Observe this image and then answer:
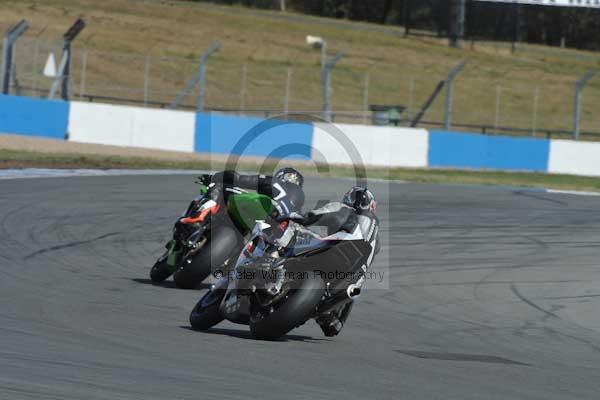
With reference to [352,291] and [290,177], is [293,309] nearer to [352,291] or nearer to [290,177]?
[352,291]

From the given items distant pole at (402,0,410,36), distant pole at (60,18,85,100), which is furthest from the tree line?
distant pole at (60,18,85,100)

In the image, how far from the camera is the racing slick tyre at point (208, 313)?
7.82 meters

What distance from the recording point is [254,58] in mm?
44469

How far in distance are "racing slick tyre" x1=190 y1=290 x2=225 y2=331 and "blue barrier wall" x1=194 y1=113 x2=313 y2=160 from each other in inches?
690

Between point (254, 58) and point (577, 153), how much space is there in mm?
18893

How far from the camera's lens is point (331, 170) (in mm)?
25531

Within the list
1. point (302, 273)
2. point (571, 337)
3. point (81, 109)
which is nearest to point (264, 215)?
Result: point (302, 273)

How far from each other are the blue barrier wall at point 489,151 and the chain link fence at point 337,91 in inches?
185

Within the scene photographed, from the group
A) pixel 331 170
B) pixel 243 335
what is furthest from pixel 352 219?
pixel 331 170

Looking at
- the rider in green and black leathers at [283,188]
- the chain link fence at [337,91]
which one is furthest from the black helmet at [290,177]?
the chain link fence at [337,91]

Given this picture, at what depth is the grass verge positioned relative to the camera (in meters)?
21.9

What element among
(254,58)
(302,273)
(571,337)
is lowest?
(571,337)

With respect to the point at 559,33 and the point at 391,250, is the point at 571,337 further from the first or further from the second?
the point at 559,33

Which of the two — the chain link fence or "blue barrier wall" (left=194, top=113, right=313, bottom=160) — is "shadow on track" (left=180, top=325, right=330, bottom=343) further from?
the chain link fence
